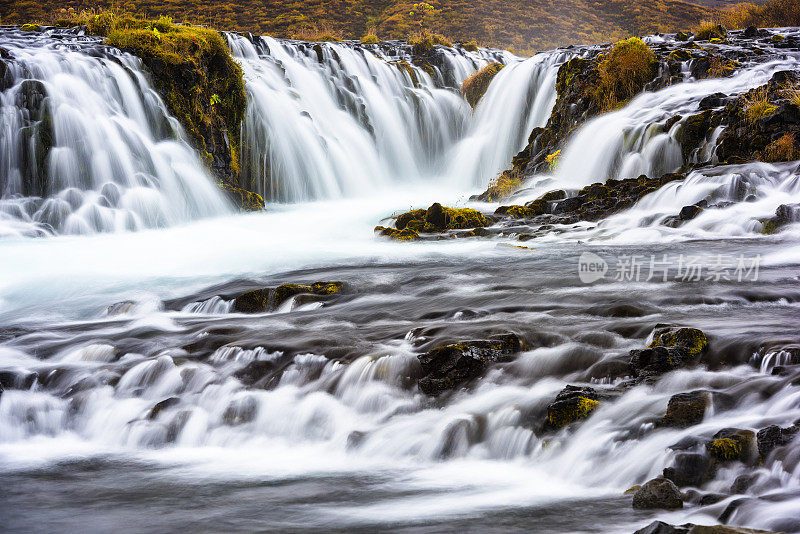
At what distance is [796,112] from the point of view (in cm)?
1229

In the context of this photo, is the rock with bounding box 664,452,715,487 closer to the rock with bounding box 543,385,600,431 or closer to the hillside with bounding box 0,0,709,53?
the rock with bounding box 543,385,600,431

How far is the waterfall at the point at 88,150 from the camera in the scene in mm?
13391

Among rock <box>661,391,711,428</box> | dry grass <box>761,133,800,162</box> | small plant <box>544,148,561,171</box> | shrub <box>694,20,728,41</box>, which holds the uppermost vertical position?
shrub <box>694,20,728,41</box>

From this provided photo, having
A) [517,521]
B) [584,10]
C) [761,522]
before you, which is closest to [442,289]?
[517,521]

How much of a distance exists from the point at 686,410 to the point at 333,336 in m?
3.54

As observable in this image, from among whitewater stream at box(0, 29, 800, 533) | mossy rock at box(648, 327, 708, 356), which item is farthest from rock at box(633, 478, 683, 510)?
mossy rock at box(648, 327, 708, 356)

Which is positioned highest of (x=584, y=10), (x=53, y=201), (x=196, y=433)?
(x=584, y=10)

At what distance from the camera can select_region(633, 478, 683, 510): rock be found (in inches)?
149

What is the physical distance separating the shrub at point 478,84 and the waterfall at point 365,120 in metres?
0.36

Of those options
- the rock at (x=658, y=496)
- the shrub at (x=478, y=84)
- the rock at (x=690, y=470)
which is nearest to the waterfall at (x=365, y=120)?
the shrub at (x=478, y=84)

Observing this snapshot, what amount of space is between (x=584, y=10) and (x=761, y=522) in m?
45.6

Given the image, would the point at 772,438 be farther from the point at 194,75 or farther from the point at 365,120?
the point at 365,120

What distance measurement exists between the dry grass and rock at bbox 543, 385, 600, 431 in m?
9.02

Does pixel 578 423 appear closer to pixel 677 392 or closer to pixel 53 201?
pixel 677 392
